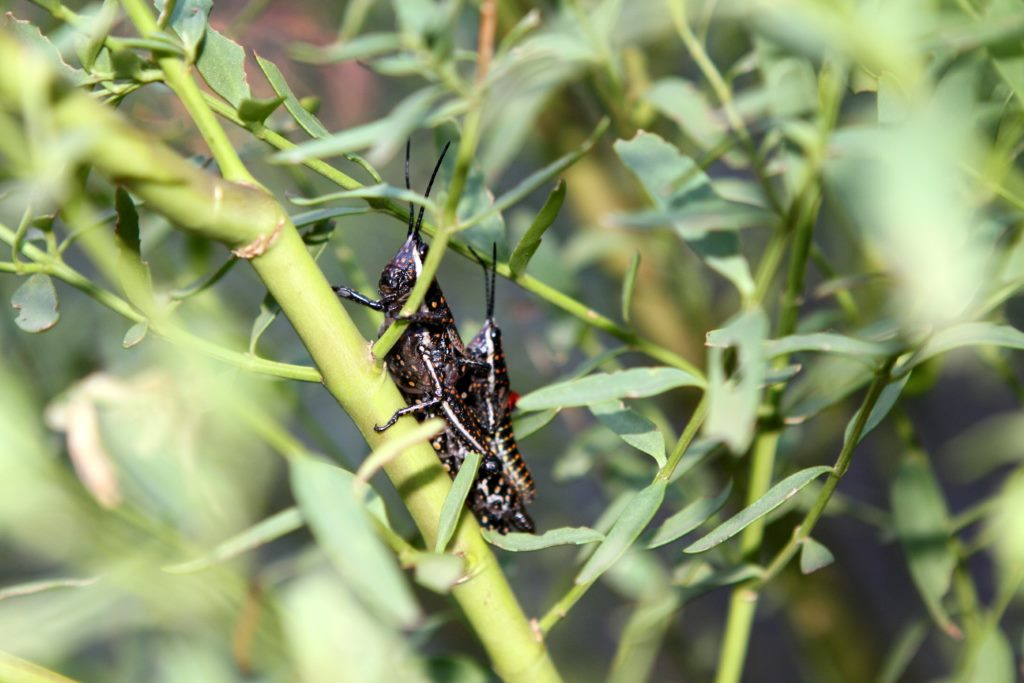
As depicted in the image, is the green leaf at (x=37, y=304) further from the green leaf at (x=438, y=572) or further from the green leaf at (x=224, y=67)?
the green leaf at (x=438, y=572)

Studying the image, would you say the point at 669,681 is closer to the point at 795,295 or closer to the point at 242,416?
the point at 795,295

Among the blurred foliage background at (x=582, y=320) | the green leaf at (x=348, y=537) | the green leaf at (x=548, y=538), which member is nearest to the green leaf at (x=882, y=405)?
the blurred foliage background at (x=582, y=320)

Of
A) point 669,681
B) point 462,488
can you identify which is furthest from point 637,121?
point 669,681

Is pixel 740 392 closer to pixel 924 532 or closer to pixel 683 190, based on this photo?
pixel 683 190

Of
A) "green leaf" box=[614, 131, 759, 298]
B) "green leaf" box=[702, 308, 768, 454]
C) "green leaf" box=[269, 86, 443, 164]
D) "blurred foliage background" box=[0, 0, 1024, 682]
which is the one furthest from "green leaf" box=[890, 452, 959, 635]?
"green leaf" box=[269, 86, 443, 164]

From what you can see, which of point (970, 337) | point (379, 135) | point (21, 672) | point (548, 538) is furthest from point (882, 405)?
point (21, 672)

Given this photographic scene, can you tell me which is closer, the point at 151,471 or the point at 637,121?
the point at 151,471
